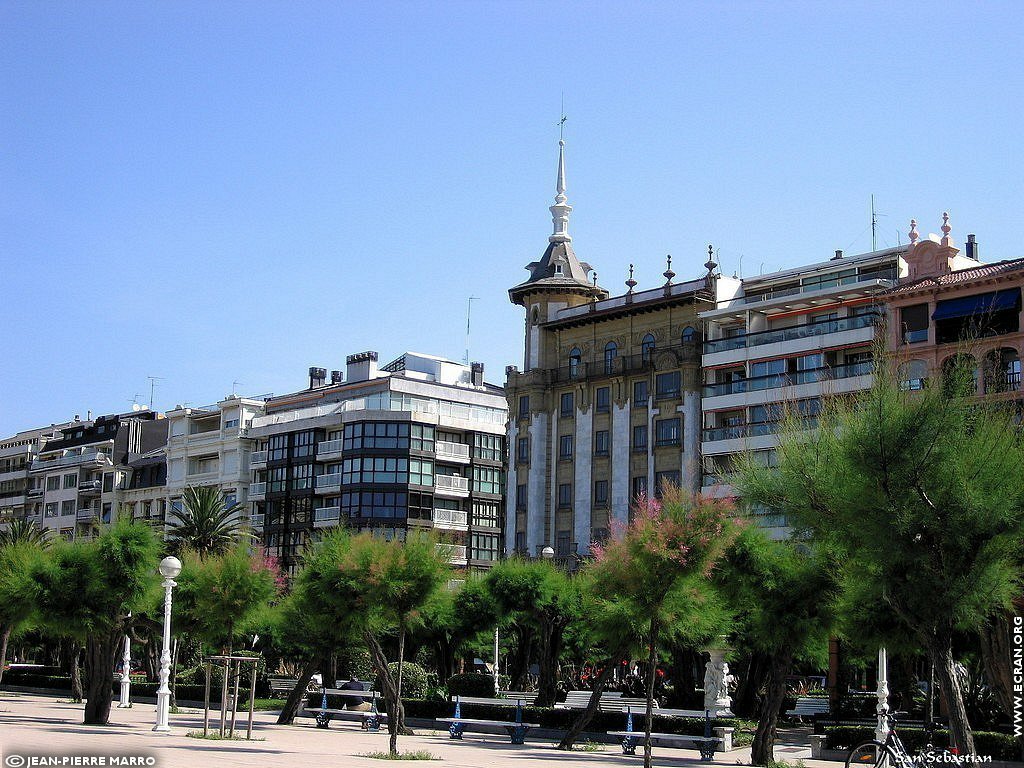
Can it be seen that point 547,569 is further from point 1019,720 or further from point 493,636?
point 1019,720

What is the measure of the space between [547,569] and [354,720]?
31.9 ft

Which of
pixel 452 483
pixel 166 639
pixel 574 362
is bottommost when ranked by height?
pixel 166 639

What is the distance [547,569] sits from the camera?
51125 mm

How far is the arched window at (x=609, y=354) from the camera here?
7400cm

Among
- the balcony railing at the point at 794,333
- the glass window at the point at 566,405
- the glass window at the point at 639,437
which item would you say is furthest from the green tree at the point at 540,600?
the glass window at the point at 566,405

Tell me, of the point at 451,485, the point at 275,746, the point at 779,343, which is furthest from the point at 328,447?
the point at 275,746

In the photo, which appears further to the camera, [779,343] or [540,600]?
[779,343]

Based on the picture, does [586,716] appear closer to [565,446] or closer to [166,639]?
[166,639]

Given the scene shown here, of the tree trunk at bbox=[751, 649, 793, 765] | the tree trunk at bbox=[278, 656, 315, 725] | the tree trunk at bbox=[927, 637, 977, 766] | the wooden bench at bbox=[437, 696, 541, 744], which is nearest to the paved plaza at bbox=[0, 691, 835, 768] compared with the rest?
the wooden bench at bbox=[437, 696, 541, 744]

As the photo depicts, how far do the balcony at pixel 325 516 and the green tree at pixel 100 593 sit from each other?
47.7 meters

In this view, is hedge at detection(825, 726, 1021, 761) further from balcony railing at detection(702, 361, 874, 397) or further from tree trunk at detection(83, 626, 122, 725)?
balcony railing at detection(702, 361, 874, 397)

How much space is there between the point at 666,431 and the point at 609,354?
23.3ft

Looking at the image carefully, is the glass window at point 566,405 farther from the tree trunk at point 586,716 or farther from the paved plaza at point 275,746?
the tree trunk at point 586,716

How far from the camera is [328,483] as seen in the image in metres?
87.3
